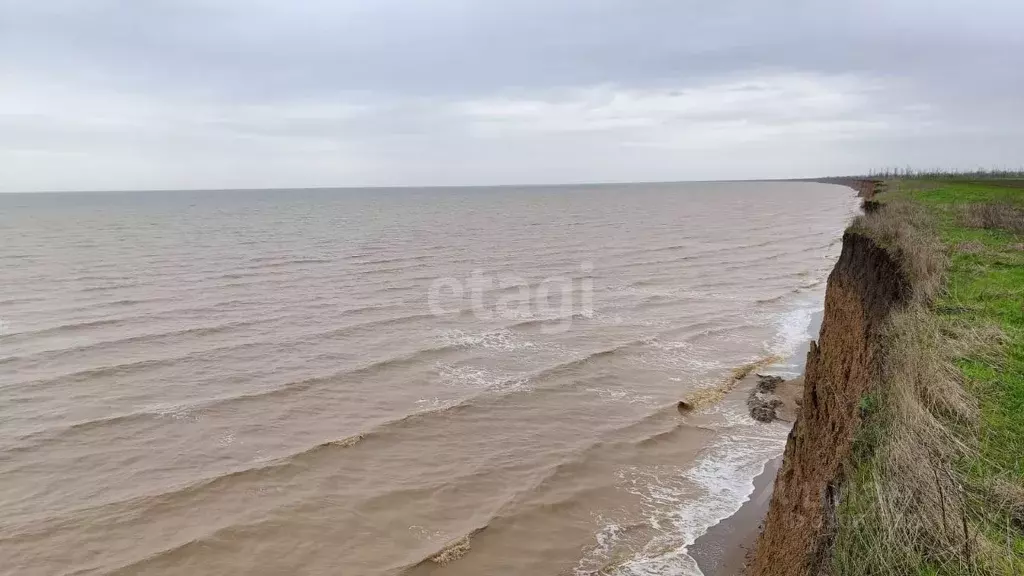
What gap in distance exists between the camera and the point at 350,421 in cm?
1304

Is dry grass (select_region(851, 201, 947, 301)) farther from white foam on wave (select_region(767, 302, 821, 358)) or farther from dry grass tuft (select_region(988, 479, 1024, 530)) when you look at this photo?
dry grass tuft (select_region(988, 479, 1024, 530))

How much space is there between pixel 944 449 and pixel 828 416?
356 centimetres

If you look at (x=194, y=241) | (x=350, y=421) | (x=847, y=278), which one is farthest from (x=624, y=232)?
(x=350, y=421)

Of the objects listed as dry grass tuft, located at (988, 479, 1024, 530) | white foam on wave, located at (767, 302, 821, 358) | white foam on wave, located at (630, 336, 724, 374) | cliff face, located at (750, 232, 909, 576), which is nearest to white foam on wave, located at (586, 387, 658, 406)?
white foam on wave, located at (630, 336, 724, 374)

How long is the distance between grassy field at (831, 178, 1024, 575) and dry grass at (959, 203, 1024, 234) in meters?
8.61

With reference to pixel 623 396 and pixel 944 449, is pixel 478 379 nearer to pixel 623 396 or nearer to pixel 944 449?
pixel 623 396

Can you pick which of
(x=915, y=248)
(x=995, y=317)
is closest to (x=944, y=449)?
(x=995, y=317)

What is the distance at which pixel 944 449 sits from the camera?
526 cm

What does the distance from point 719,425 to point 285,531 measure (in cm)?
842

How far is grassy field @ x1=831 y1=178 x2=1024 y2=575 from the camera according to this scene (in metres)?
4.18

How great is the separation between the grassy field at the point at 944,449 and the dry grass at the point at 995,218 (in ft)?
28.2

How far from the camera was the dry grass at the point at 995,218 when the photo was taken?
17047 mm

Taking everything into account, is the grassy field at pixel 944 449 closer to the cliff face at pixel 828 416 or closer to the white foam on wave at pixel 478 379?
the cliff face at pixel 828 416

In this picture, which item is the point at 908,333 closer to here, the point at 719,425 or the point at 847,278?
the point at 719,425
